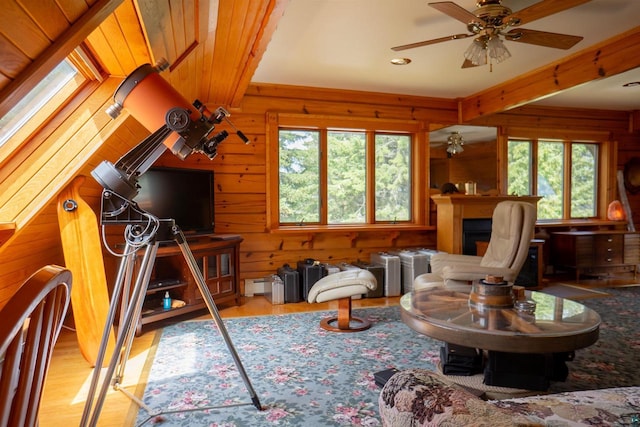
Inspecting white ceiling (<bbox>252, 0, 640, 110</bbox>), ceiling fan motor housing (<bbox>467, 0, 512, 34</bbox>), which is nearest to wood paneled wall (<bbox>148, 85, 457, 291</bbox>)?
white ceiling (<bbox>252, 0, 640, 110</bbox>)

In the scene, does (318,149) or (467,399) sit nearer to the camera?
(467,399)

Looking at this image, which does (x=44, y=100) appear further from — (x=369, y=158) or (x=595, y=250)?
(x=595, y=250)

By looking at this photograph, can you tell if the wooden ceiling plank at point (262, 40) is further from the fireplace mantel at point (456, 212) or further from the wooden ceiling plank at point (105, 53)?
the fireplace mantel at point (456, 212)

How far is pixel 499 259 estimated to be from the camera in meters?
3.51

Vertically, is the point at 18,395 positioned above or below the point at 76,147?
below

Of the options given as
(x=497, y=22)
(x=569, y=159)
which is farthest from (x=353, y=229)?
(x=569, y=159)

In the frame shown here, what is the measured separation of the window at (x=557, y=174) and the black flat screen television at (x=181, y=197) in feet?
13.6

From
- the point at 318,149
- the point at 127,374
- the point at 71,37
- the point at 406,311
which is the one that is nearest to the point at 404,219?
the point at 318,149

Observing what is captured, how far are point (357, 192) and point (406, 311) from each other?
3.09 m

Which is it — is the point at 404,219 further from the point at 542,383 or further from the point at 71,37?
the point at 71,37

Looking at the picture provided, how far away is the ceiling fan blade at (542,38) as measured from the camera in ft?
8.63

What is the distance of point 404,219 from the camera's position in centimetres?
547

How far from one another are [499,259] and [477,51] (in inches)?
67.2

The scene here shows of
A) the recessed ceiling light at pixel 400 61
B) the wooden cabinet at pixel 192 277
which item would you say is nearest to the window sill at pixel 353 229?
the wooden cabinet at pixel 192 277
